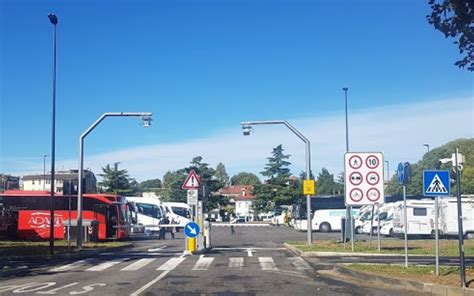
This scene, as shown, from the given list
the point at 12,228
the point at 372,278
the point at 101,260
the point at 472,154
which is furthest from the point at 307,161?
the point at 472,154

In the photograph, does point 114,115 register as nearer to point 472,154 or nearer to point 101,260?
point 101,260

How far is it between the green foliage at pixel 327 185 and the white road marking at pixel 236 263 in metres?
119

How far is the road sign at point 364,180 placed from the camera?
20781mm

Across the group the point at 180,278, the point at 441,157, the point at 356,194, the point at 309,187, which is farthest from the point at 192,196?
the point at 441,157

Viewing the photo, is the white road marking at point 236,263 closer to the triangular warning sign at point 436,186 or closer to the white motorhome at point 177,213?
the triangular warning sign at point 436,186

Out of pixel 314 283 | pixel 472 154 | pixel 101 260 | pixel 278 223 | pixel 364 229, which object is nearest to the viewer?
pixel 314 283

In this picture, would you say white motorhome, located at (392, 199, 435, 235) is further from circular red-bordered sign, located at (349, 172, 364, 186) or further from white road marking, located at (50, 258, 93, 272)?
white road marking, located at (50, 258, 93, 272)

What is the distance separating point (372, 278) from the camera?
45.8 ft

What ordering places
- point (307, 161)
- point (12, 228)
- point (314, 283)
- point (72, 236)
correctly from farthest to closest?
point (12, 228) < point (72, 236) < point (307, 161) < point (314, 283)

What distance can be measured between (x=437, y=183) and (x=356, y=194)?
711cm

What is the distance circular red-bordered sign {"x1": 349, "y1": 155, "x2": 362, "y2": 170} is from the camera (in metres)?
20.9

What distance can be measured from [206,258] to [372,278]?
8.35m

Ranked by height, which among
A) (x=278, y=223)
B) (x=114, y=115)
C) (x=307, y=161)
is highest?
(x=114, y=115)

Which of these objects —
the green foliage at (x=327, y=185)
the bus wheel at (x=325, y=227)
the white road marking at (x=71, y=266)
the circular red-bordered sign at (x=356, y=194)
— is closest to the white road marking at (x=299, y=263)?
the circular red-bordered sign at (x=356, y=194)
